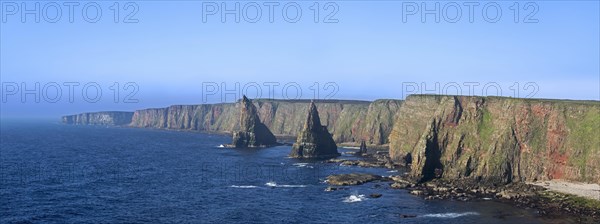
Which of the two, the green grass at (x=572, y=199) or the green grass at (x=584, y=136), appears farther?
the green grass at (x=584, y=136)

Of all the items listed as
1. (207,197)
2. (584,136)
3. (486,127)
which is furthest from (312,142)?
(584,136)

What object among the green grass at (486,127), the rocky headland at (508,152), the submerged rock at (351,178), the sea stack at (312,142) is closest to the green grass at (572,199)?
the rocky headland at (508,152)

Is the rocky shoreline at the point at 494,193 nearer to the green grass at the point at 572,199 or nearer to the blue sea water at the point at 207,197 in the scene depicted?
the green grass at the point at 572,199

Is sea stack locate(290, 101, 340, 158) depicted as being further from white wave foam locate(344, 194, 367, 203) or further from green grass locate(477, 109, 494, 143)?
white wave foam locate(344, 194, 367, 203)

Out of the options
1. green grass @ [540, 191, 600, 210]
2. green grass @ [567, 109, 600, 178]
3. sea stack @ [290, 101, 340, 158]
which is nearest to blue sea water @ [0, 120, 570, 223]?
green grass @ [540, 191, 600, 210]

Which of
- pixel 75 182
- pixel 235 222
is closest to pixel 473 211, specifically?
pixel 235 222
